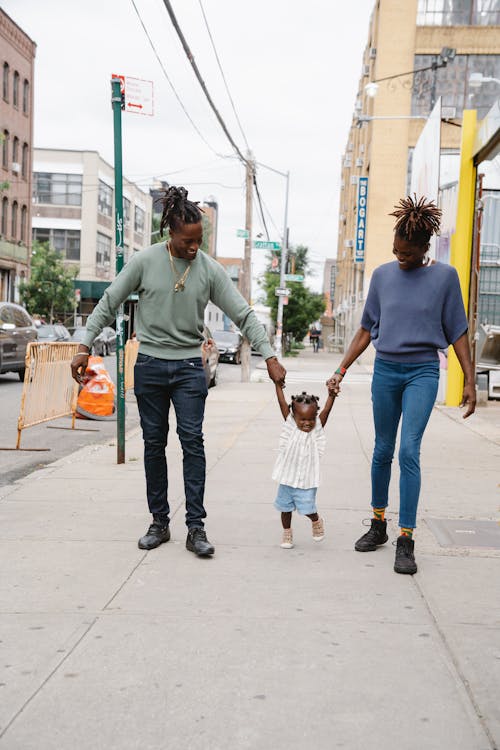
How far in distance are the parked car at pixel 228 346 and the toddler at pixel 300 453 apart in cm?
2728

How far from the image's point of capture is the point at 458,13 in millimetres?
34562

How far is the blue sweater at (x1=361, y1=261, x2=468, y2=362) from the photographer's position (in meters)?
4.52

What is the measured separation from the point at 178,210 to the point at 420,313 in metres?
1.43

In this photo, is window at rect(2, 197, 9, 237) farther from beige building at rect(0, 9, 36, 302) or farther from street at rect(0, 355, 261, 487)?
street at rect(0, 355, 261, 487)

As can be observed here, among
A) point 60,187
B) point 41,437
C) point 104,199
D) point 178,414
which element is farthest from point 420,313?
point 104,199

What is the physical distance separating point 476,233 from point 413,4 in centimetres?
2466

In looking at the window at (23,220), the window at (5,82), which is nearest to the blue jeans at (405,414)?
the window at (5,82)

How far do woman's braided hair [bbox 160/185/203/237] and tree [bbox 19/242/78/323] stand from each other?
43.1 meters

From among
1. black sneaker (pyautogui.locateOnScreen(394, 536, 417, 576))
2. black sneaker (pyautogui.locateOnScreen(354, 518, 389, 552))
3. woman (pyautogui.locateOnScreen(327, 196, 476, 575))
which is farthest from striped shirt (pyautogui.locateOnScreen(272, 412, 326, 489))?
black sneaker (pyautogui.locateOnScreen(394, 536, 417, 576))

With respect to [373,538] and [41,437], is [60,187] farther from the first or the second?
[373,538]

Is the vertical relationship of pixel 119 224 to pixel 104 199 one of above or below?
below

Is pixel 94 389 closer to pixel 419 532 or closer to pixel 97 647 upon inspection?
pixel 419 532

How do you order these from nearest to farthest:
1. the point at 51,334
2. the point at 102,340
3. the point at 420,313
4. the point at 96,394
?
the point at 420,313
the point at 96,394
the point at 51,334
the point at 102,340

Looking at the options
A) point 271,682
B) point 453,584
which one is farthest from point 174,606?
point 453,584
